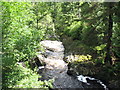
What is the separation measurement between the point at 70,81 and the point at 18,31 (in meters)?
7.41

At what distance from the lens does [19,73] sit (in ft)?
20.2

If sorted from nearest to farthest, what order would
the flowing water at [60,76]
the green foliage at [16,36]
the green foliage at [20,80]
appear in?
the green foliage at [20,80] → the green foliage at [16,36] → the flowing water at [60,76]

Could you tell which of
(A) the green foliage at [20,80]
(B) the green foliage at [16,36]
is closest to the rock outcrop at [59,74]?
(A) the green foliage at [20,80]

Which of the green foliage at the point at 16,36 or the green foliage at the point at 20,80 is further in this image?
the green foliage at the point at 16,36

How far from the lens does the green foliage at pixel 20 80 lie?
525cm

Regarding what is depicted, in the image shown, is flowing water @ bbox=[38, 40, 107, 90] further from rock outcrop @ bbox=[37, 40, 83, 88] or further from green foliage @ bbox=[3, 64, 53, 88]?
green foliage @ bbox=[3, 64, 53, 88]

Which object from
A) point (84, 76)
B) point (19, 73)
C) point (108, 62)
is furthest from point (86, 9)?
point (19, 73)

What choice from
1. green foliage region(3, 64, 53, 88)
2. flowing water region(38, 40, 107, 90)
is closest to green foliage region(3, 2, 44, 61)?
green foliage region(3, 64, 53, 88)

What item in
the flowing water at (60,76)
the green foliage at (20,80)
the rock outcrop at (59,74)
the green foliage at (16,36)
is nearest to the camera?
the green foliage at (20,80)

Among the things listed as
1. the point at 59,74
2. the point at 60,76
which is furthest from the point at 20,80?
the point at 59,74

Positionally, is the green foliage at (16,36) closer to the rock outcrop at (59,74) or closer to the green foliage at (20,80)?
the green foliage at (20,80)

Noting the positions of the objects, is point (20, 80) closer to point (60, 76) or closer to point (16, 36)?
point (16, 36)

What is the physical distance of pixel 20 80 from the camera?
5824mm

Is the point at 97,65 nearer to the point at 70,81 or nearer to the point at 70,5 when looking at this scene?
the point at 70,81
